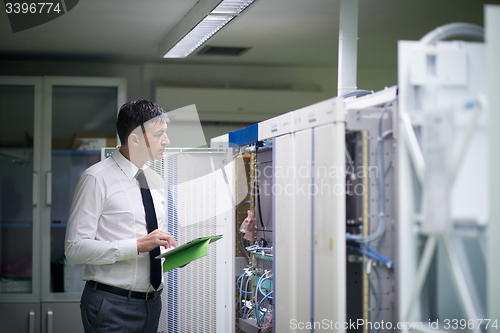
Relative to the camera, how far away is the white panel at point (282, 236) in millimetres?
2227

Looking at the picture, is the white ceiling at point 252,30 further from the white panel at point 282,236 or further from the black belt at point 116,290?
the black belt at point 116,290

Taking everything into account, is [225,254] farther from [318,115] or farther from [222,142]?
[318,115]

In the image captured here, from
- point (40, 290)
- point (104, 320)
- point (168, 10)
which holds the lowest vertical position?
point (40, 290)

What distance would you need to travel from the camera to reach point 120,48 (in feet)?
14.0

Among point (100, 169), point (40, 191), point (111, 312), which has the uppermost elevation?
point (100, 169)

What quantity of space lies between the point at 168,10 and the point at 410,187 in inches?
88.2

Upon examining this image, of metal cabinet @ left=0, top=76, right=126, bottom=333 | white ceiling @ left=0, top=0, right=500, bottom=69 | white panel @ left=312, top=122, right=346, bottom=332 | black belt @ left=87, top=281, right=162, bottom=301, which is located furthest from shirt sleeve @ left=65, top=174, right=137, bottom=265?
metal cabinet @ left=0, top=76, right=126, bottom=333

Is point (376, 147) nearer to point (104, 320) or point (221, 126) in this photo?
point (104, 320)

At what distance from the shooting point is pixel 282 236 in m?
2.30

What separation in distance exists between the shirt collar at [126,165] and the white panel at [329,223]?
832mm

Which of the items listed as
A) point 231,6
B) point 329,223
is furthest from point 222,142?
point 329,223

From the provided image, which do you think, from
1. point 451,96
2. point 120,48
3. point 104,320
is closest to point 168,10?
point 120,48

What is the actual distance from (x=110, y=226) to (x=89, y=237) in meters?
0.11

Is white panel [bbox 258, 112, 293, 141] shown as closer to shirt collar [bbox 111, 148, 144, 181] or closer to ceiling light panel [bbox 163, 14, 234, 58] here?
shirt collar [bbox 111, 148, 144, 181]
